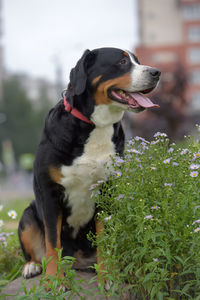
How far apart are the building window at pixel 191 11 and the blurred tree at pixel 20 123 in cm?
2974

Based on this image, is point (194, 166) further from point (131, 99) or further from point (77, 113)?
point (77, 113)

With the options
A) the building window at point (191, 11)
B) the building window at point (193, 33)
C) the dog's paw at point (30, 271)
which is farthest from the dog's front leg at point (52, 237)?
the building window at point (191, 11)

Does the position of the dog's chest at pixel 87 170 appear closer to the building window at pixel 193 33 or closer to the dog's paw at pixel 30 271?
the dog's paw at pixel 30 271

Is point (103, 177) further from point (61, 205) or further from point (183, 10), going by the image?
point (183, 10)

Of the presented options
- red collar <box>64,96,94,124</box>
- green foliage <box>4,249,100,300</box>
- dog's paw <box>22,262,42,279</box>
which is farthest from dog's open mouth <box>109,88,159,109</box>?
dog's paw <box>22,262,42,279</box>

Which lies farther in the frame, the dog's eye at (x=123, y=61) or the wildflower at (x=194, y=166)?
the dog's eye at (x=123, y=61)

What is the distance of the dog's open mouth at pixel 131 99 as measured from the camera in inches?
128

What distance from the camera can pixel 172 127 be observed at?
20.2 m

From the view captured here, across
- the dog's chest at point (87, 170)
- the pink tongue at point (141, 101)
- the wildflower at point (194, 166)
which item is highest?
the pink tongue at point (141, 101)

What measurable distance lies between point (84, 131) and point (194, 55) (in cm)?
6113

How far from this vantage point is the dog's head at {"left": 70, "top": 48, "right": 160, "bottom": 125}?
3248 mm

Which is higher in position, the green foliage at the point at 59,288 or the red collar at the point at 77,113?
the red collar at the point at 77,113

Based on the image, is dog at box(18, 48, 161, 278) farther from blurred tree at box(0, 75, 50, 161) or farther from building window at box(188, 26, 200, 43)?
building window at box(188, 26, 200, 43)

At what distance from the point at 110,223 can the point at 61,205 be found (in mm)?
749
